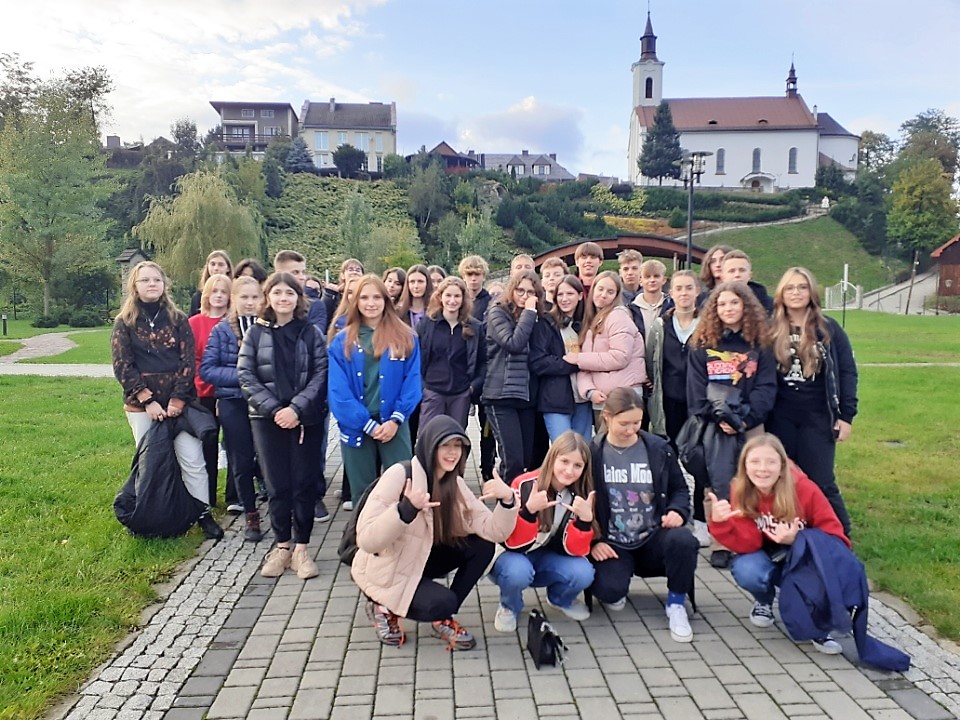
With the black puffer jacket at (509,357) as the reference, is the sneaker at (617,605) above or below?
below

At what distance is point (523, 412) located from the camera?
19.1 ft

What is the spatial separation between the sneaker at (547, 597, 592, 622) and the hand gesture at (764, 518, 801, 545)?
1098 mm

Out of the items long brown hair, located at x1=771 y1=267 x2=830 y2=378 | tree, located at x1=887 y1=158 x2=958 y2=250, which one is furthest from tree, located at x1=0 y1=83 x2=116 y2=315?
tree, located at x1=887 y1=158 x2=958 y2=250

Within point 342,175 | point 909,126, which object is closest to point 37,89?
point 342,175

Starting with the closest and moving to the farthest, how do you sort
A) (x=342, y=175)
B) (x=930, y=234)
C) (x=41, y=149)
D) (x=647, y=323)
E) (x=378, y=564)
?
(x=378, y=564), (x=647, y=323), (x=41, y=149), (x=930, y=234), (x=342, y=175)

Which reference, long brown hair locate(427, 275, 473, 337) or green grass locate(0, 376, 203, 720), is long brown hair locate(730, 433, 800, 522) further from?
green grass locate(0, 376, 203, 720)

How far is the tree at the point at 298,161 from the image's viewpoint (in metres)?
66.6

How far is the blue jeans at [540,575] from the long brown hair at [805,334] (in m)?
1.89

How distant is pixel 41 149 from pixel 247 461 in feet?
110

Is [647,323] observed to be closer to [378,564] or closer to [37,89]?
[378,564]

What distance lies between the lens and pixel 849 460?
8.15 metres

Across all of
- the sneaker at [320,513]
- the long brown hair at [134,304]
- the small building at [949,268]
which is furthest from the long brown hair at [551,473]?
the small building at [949,268]

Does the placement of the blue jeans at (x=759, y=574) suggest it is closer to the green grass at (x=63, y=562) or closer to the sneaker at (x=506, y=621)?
the sneaker at (x=506, y=621)

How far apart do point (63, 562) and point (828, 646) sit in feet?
15.1
